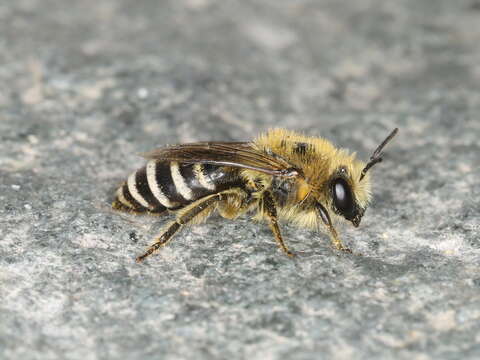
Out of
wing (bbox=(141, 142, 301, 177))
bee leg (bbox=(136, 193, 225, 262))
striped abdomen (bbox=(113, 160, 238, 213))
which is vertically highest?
wing (bbox=(141, 142, 301, 177))

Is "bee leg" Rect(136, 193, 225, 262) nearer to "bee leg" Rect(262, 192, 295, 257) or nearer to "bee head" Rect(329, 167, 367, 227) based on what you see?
"bee leg" Rect(262, 192, 295, 257)

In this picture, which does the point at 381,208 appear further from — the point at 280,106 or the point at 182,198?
the point at 280,106

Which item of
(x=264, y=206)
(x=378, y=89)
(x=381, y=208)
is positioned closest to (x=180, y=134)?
(x=264, y=206)

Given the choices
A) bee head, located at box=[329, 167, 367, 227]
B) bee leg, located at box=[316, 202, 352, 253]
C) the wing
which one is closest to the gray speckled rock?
bee leg, located at box=[316, 202, 352, 253]

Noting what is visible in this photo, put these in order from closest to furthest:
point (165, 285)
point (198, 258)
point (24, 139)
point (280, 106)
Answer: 1. point (165, 285)
2. point (198, 258)
3. point (24, 139)
4. point (280, 106)

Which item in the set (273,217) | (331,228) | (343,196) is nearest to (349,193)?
(343,196)

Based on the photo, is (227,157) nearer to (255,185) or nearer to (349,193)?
(255,185)

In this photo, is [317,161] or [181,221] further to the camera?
[317,161]
